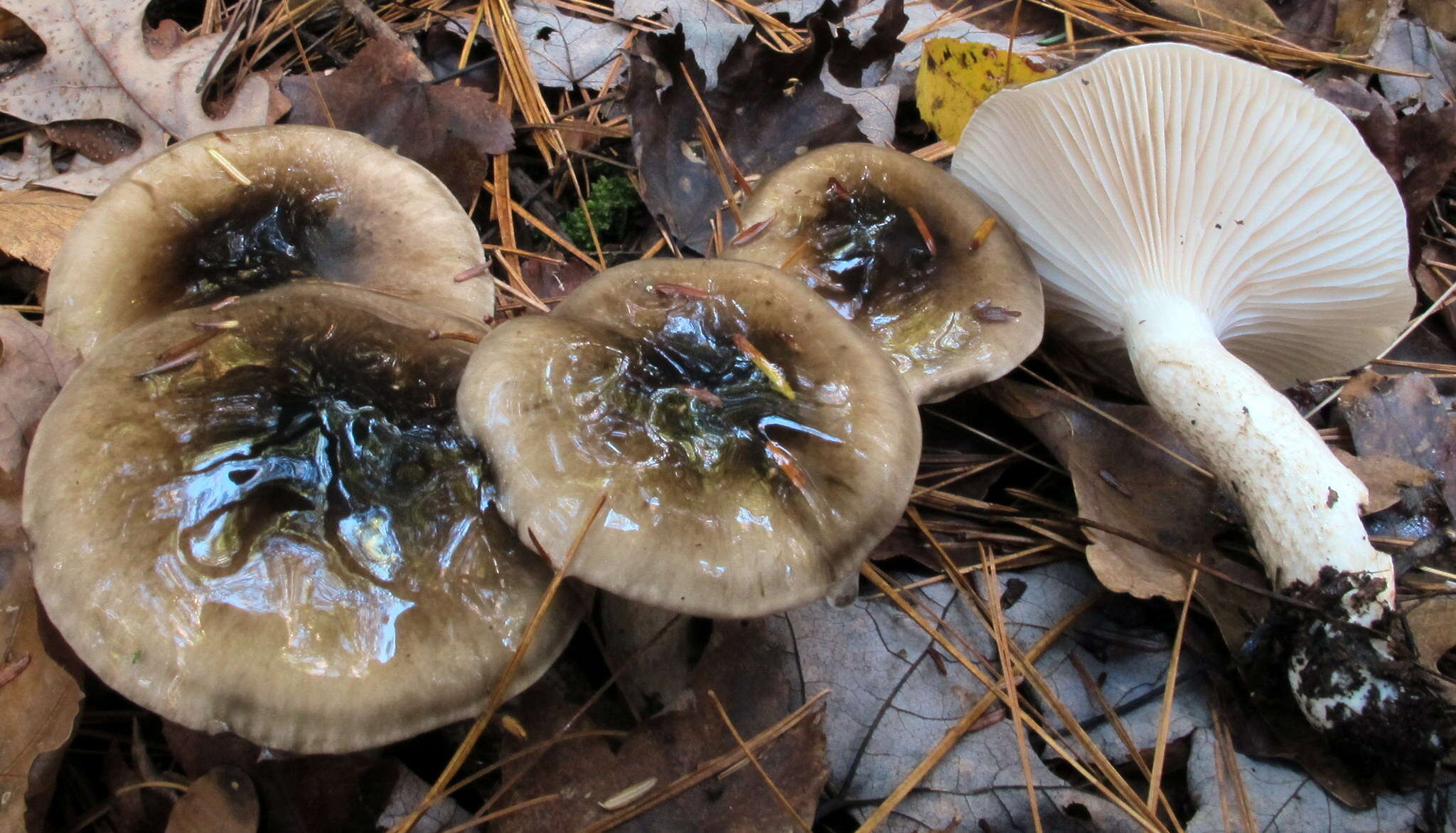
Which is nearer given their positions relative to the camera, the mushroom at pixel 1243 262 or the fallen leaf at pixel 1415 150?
the mushroom at pixel 1243 262

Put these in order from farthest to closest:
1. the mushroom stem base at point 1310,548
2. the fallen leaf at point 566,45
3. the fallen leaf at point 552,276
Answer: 1. the fallen leaf at point 566,45
2. the fallen leaf at point 552,276
3. the mushroom stem base at point 1310,548

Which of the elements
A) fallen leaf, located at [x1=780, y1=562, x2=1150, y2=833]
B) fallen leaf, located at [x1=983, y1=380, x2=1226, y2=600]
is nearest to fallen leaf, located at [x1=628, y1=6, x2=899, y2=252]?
fallen leaf, located at [x1=983, y1=380, x2=1226, y2=600]

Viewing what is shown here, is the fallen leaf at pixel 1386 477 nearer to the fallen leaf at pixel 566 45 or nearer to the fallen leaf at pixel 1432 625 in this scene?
the fallen leaf at pixel 1432 625

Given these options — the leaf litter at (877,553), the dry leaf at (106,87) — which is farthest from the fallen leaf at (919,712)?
the dry leaf at (106,87)

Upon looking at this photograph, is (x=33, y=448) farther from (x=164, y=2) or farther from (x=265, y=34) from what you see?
(x=164, y=2)

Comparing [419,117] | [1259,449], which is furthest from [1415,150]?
[419,117]

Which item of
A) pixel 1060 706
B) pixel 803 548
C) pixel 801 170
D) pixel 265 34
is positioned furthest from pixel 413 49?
pixel 1060 706
